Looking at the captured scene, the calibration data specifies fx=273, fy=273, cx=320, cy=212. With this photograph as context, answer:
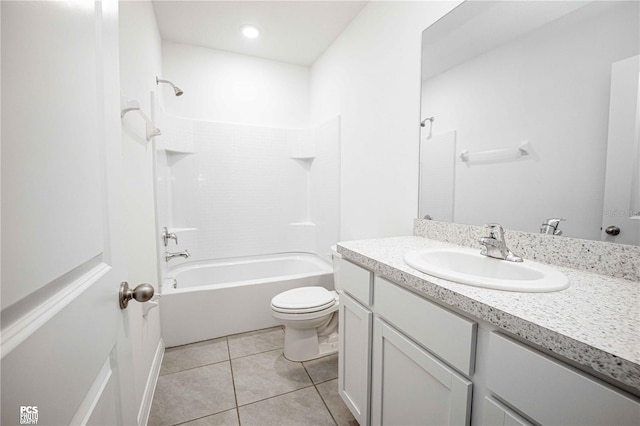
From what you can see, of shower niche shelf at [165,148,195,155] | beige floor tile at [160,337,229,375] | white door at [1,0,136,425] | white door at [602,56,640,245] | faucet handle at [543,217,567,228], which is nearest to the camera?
white door at [1,0,136,425]

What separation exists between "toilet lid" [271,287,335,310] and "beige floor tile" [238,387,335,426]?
500mm

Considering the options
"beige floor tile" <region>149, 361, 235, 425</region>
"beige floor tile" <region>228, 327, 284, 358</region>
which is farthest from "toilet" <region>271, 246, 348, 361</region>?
"beige floor tile" <region>149, 361, 235, 425</region>

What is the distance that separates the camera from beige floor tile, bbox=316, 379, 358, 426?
56.2 inches

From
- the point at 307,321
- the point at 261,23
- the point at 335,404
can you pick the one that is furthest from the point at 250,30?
the point at 335,404

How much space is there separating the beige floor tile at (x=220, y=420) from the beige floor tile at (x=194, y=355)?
0.51m

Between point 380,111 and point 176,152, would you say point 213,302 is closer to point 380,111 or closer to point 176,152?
point 176,152

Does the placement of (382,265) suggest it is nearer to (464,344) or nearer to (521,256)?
(464,344)

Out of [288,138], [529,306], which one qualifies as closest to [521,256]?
[529,306]

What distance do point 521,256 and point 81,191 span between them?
1391 millimetres

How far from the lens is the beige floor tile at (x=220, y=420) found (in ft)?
4.62

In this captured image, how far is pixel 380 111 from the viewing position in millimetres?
1942

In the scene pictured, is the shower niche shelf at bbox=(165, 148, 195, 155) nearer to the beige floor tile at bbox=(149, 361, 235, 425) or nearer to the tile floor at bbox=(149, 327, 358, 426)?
the tile floor at bbox=(149, 327, 358, 426)

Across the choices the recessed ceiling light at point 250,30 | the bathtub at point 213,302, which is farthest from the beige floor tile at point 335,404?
the recessed ceiling light at point 250,30

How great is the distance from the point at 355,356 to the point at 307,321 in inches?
24.6
